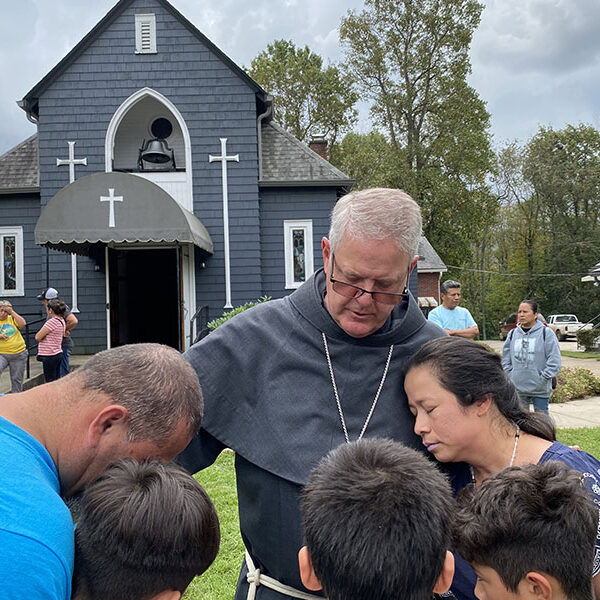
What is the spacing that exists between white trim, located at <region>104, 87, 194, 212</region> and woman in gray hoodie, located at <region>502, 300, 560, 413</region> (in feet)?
27.9

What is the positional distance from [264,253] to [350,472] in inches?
522

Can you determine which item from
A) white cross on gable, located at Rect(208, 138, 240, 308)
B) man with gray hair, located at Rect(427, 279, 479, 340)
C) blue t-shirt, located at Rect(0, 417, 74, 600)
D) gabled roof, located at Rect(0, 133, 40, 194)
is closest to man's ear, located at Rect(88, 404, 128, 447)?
blue t-shirt, located at Rect(0, 417, 74, 600)

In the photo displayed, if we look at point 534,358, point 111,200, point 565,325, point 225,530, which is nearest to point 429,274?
point 565,325

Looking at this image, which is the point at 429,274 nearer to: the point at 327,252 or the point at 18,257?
the point at 18,257

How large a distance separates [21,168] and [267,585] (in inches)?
578

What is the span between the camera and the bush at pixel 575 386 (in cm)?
1184

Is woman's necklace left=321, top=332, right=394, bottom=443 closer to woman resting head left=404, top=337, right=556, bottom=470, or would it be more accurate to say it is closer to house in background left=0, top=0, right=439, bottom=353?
woman resting head left=404, top=337, right=556, bottom=470

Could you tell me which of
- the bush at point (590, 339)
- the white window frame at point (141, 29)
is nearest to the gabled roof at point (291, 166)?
the white window frame at point (141, 29)

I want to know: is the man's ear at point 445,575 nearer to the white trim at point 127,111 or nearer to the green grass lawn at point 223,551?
the green grass lawn at point 223,551

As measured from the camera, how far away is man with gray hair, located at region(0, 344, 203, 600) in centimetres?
120

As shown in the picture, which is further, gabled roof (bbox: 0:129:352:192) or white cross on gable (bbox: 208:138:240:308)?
gabled roof (bbox: 0:129:352:192)

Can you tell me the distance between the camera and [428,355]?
80.4 inches

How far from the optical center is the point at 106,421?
151 cm

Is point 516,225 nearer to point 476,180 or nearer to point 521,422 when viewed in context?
point 476,180
